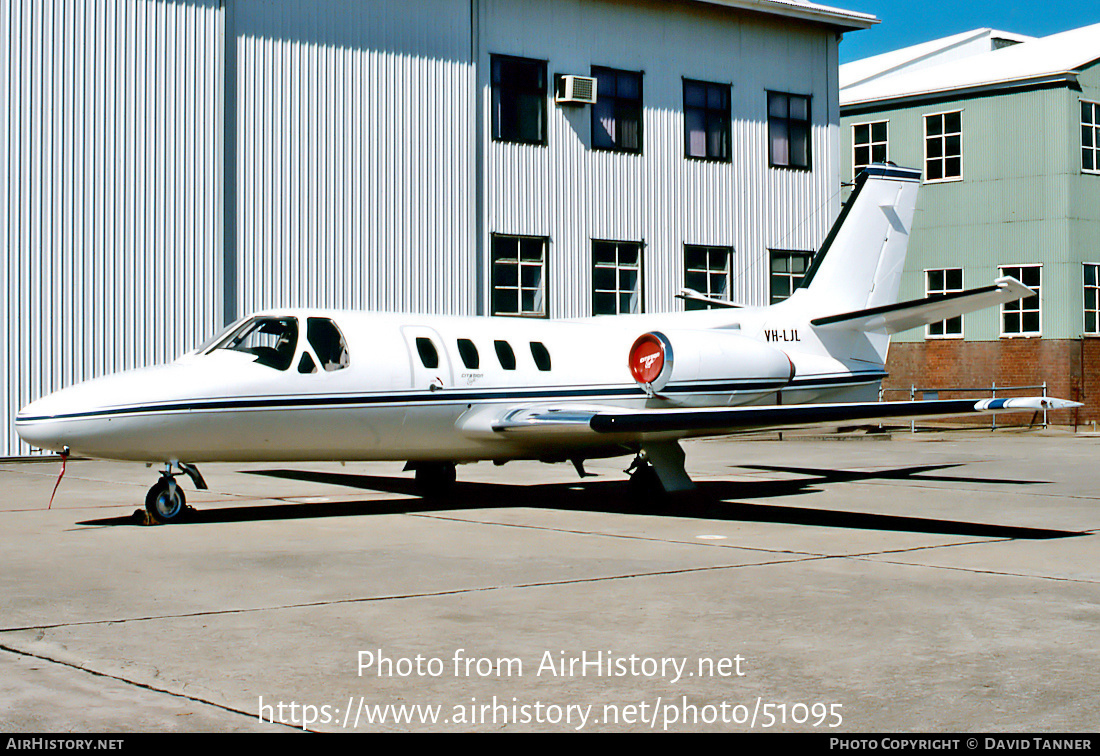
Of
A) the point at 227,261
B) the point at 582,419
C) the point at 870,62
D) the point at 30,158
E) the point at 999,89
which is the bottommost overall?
the point at 582,419

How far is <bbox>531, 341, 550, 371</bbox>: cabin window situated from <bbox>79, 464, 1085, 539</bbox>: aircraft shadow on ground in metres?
1.63

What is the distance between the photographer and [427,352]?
45.0 ft

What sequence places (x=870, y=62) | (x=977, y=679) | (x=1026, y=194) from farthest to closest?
(x=870, y=62)
(x=1026, y=194)
(x=977, y=679)

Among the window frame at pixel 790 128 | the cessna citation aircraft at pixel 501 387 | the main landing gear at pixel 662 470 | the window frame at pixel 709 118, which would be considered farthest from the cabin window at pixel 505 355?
the window frame at pixel 790 128

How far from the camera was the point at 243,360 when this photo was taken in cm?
1238

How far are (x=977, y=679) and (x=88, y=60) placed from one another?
2067cm

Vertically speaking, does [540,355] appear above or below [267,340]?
below

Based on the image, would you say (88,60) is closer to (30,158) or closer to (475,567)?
(30,158)

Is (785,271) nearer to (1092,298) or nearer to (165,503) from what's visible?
(1092,298)

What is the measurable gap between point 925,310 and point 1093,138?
81.6ft

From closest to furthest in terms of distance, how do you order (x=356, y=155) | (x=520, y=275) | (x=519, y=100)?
(x=356, y=155), (x=520, y=275), (x=519, y=100)

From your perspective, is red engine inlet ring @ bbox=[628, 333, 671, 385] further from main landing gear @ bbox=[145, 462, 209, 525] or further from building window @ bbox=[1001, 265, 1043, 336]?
building window @ bbox=[1001, 265, 1043, 336]

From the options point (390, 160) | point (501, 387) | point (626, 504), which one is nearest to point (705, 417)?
point (626, 504)

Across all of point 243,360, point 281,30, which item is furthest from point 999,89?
point 243,360
